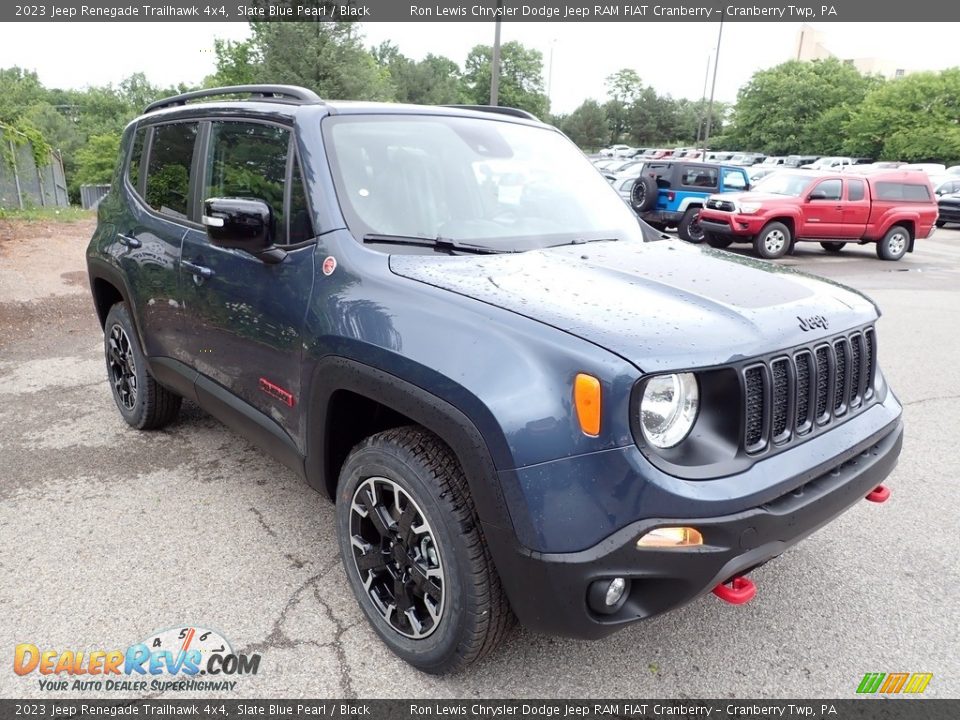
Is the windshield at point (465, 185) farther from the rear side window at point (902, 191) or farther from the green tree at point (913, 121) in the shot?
the green tree at point (913, 121)

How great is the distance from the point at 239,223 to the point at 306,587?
149 centimetres

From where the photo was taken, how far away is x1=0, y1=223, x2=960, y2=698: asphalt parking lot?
8.03 ft

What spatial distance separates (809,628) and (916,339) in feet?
20.2

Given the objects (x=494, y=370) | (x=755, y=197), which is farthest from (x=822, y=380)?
(x=755, y=197)

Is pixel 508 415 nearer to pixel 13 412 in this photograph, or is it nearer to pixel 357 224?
pixel 357 224

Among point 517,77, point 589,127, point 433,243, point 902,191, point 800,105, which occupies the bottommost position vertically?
point 902,191

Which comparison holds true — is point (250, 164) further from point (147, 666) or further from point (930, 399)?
point (930, 399)

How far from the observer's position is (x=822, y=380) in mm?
2340

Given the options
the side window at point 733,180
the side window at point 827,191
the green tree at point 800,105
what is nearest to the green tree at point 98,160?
the side window at point 733,180

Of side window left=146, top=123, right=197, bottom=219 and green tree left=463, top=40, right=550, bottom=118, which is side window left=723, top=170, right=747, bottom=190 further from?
green tree left=463, top=40, right=550, bottom=118

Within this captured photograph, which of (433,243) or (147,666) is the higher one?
(433,243)

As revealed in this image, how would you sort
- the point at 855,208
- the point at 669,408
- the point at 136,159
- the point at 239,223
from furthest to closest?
the point at 855,208, the point at 136,159, the point at 239,223, the point at 669,408

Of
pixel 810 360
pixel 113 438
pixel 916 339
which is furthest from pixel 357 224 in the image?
pixel 916 339

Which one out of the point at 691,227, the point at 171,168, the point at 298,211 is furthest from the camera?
the point at 691,227
